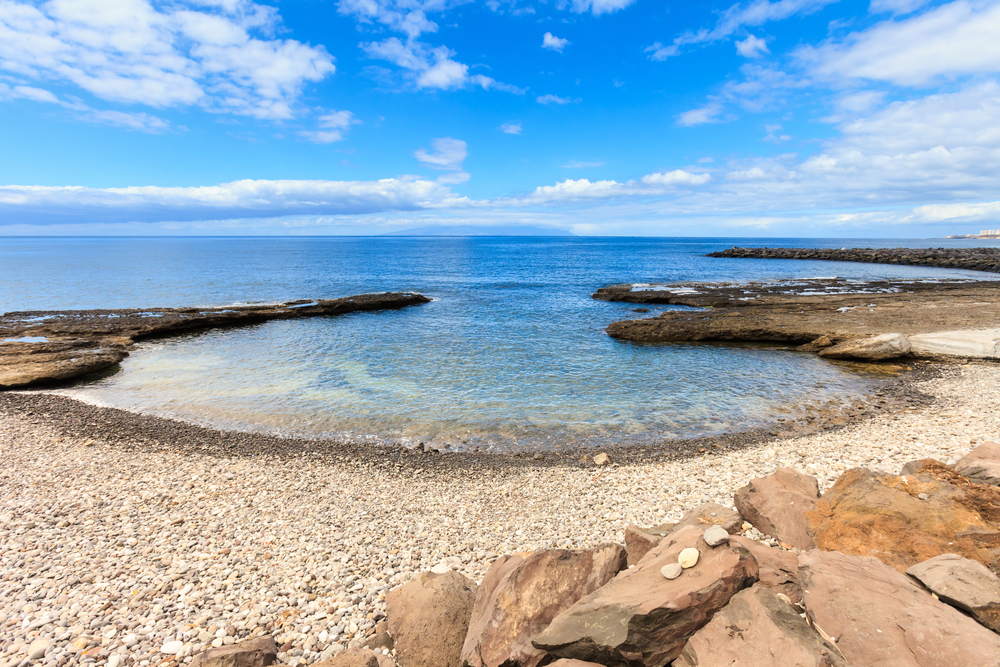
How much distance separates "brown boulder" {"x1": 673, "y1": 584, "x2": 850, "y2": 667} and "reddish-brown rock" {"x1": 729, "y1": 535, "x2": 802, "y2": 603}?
0.66 meters

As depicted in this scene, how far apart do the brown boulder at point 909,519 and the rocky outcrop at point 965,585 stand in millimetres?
1103

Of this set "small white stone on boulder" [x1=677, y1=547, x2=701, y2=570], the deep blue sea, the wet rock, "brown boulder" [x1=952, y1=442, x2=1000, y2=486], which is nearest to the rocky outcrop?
"small white stone on boulder" [x1=677, y1=547, x2=701, y2=570]

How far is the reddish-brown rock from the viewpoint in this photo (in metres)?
5.32

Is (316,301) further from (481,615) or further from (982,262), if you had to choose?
(982,262)

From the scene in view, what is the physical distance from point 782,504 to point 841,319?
28866 mm

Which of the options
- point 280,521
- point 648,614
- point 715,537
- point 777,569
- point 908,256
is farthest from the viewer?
point 908,256

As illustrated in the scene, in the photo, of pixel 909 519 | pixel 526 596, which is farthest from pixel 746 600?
pixel 909 519

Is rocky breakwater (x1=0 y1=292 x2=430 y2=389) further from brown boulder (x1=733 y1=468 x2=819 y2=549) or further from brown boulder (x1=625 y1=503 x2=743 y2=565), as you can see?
brown boulder (x1=733 y1=468 x2=819 y2=549)

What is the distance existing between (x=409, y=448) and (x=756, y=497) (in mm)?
9377

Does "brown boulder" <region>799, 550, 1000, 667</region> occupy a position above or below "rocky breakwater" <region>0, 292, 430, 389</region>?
above

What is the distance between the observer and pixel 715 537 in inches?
211

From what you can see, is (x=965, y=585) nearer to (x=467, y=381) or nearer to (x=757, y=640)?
(x=757, y=640)

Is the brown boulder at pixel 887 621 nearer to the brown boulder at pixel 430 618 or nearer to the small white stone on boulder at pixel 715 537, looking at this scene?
the small white stone on boulder at pixel 715 537

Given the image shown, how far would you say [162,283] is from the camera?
193 ft
